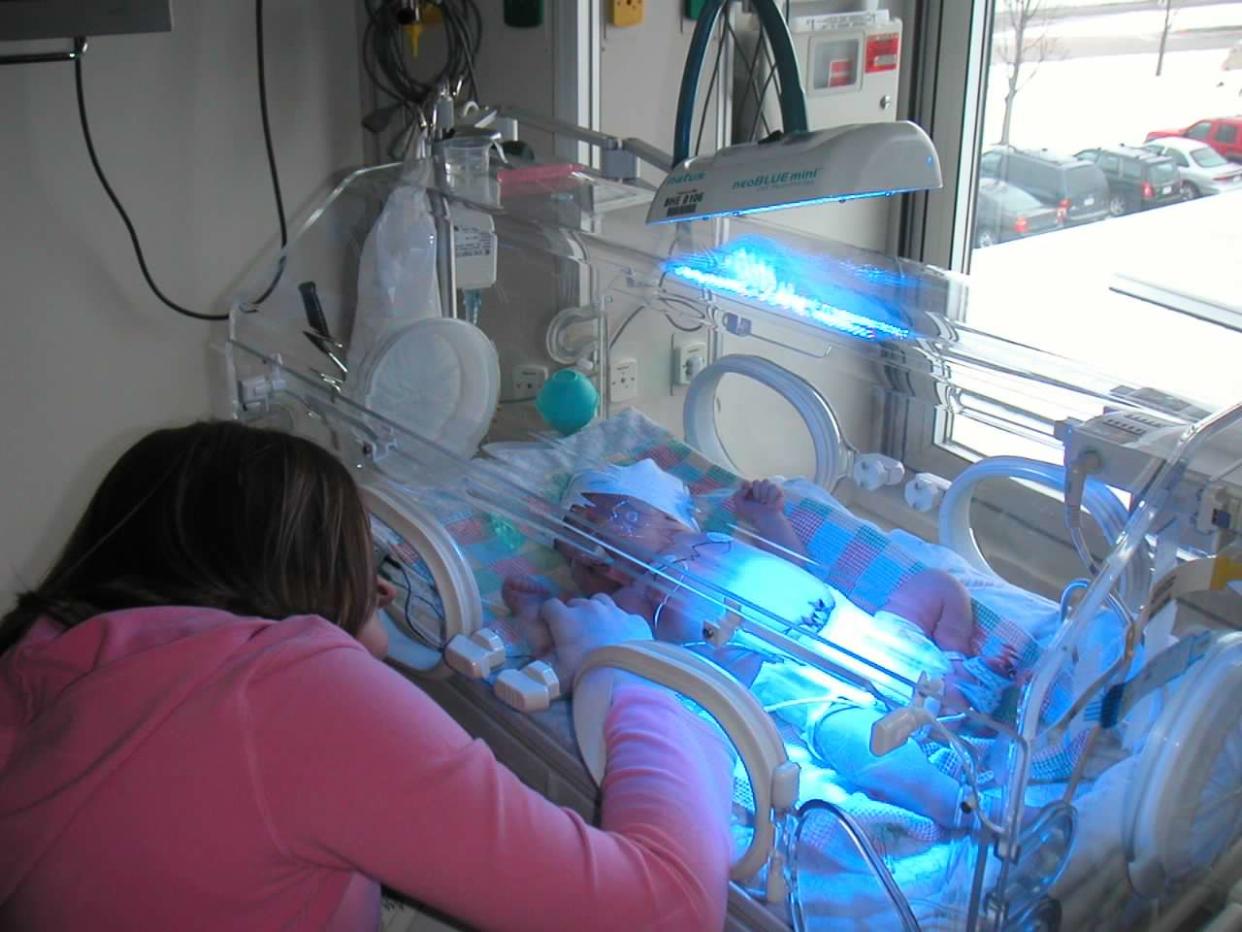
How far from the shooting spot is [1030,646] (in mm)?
1295

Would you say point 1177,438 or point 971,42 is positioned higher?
point 971,42

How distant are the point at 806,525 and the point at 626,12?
106 centimetres

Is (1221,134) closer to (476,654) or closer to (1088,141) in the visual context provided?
(1088,141)

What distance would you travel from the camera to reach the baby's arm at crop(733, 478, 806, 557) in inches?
63.1

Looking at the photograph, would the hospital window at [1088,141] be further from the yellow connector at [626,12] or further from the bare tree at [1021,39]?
the yellow connector at [626,12]

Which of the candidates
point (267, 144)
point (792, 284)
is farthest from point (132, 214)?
point (792, 284)

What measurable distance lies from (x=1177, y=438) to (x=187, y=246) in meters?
1.71

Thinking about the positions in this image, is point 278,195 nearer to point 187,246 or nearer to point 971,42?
point 187,246

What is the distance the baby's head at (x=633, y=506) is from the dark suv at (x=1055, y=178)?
1.33 meters

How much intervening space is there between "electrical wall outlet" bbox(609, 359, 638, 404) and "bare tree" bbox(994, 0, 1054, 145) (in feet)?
3.79

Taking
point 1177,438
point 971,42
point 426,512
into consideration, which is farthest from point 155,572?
point 971,42

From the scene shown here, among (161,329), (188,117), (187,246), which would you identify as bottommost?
(161,329)

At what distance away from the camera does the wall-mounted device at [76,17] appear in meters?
1.63

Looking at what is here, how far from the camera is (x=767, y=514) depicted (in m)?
1.66
